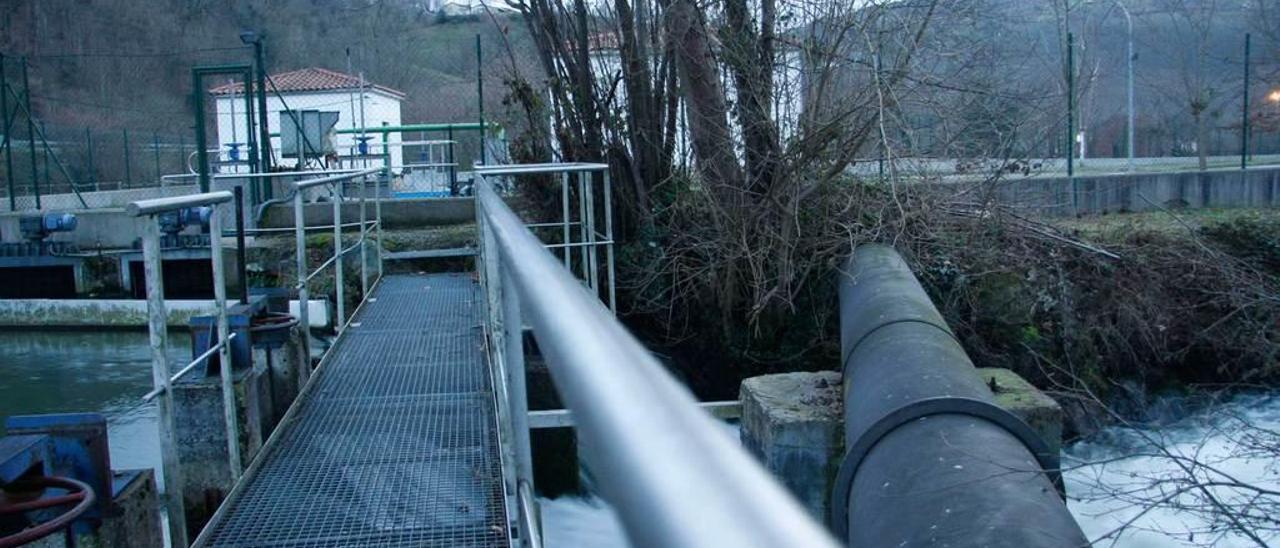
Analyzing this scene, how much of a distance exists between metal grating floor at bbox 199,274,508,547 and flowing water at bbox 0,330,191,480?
286cm

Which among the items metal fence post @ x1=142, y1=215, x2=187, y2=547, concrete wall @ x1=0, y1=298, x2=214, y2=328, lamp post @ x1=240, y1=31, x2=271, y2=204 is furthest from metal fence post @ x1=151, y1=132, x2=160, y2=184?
metal fence post @ x1=142, y1=215, x2=187, y2=547

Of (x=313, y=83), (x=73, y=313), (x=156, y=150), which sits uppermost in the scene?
(x=313, y=83)

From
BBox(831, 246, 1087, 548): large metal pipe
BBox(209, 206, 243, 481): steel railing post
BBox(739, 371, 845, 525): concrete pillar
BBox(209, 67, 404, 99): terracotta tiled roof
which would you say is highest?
BBox(209, 67, 404, 99): terracotta tiled roof

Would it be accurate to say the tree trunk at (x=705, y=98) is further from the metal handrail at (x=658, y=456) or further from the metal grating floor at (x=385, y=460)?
the metal handrail at (x=658, y=456)

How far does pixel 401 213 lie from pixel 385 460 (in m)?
10.4

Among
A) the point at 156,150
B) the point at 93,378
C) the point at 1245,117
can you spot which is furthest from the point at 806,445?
the point at 156,150

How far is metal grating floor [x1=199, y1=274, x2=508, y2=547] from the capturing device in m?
3.98

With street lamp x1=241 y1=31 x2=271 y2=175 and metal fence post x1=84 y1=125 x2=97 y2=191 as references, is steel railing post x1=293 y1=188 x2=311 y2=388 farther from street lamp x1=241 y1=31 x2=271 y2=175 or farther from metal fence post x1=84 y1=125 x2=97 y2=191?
metal fence post x1=84 y1=125 x2=97 y2=191

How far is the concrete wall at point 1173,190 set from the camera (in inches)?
614

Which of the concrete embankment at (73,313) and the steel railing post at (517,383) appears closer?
the steel railing post at (517,383)

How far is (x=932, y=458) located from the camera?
5496 millimetres

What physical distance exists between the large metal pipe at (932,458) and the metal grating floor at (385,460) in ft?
6.56

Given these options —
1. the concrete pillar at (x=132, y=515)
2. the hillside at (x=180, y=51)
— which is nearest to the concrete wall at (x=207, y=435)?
the concrete pillar at (x=132, y=515)

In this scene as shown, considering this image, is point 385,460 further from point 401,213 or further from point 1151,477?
point 401,213
